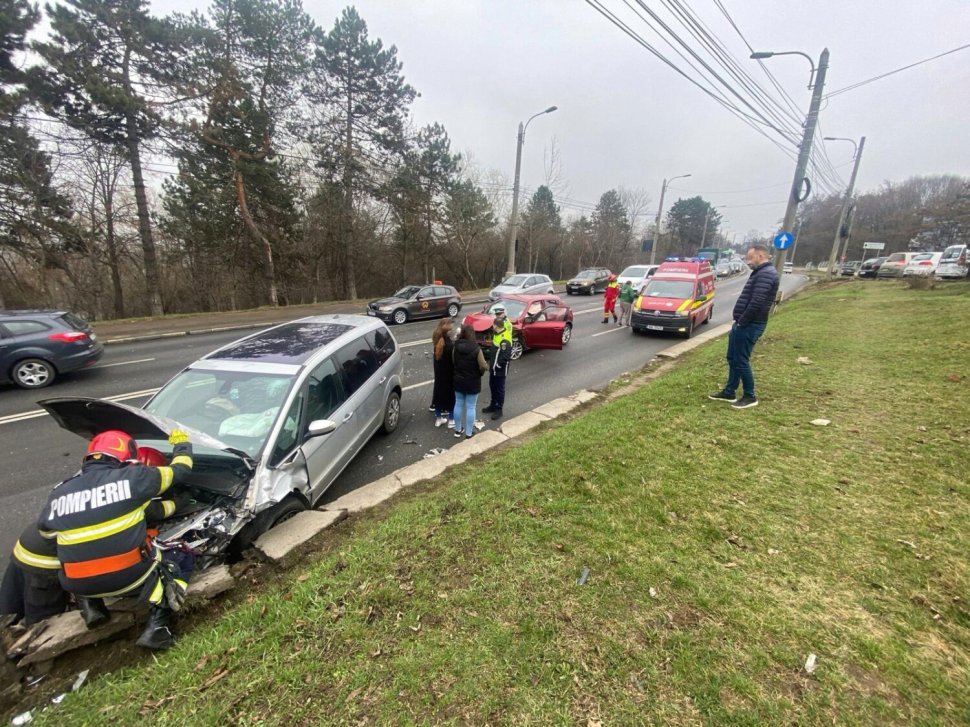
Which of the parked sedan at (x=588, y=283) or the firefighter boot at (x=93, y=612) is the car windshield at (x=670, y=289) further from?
the firefighter boot at (x=93, y=612)

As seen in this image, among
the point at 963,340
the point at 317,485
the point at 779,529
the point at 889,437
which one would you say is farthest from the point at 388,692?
the point at 963,340

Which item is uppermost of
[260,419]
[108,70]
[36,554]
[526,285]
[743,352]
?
[108,70]

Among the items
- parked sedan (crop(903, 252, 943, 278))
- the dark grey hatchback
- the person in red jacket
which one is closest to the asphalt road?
the dark grey hatchback

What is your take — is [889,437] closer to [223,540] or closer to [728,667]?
[728,667]

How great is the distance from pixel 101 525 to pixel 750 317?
6568 mm

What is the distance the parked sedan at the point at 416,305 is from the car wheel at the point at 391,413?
370 inches

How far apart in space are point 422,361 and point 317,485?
584 cm

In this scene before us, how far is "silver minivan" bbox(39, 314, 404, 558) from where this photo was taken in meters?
2.80

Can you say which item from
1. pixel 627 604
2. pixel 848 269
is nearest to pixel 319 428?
pixel 627 604

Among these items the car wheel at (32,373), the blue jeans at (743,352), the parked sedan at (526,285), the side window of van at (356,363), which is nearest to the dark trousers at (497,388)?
the side window of van at (356,363)

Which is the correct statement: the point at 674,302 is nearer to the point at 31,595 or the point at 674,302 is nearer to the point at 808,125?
the point at 808,125

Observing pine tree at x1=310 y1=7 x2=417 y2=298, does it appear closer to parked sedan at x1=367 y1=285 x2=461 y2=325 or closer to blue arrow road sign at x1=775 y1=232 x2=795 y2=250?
parked sedan at x1=367 y1=285 x2=461 y2=325

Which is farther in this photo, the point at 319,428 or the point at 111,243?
the point at 111,243

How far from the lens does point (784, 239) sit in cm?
1189
